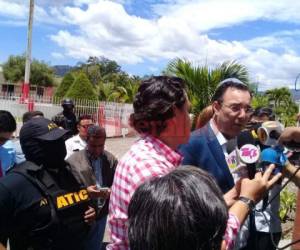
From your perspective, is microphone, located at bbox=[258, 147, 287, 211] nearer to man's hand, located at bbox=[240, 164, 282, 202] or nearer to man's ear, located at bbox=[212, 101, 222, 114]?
man's hand, located at bbox=[240, 164, 282, 202]

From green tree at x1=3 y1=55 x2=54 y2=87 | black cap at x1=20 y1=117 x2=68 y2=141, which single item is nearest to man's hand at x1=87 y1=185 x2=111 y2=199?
black cap at x1=20 y1=117 x2=68 y2=141

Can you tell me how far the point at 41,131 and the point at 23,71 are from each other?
46.9 m

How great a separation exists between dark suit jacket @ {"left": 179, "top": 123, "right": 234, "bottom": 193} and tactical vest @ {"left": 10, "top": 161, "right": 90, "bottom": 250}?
2.31 ft

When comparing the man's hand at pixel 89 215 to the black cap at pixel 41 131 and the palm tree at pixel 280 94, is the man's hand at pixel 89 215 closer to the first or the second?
the black cap at pixel 41 131

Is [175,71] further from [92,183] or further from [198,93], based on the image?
[92,183]

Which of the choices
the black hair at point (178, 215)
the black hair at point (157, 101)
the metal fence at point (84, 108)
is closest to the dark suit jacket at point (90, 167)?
the black hair at point (157, 101)

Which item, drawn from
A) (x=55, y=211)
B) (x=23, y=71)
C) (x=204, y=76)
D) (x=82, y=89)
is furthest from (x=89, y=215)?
(x=23, y=71)

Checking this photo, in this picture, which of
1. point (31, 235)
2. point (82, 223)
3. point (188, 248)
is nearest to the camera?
point (188, 248)

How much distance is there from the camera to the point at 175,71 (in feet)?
25.8

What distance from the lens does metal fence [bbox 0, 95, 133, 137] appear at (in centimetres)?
1546

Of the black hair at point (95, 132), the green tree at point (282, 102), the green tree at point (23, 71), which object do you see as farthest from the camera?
the green tree at point (23, 71)

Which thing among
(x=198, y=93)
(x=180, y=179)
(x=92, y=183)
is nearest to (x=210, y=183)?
(x=180, y=179)

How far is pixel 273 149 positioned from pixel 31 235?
4.38 feet

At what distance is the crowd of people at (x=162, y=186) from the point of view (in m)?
1.23
